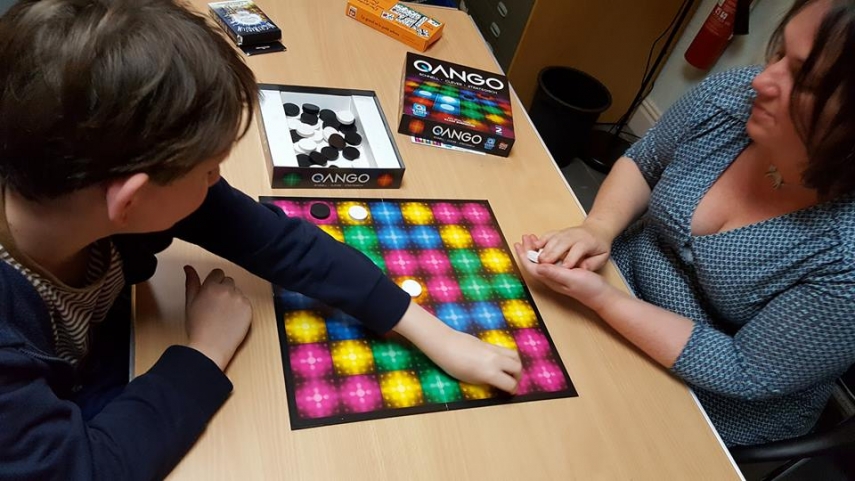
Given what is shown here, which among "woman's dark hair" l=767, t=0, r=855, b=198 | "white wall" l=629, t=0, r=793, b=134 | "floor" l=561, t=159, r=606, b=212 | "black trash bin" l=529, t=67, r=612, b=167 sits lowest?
"floor" l=561, t=159, r=606, b=212

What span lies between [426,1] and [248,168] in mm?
1198

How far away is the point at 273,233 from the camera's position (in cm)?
82

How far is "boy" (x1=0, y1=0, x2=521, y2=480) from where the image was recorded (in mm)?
495

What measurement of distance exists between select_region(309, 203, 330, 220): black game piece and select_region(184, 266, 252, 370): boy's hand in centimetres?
20

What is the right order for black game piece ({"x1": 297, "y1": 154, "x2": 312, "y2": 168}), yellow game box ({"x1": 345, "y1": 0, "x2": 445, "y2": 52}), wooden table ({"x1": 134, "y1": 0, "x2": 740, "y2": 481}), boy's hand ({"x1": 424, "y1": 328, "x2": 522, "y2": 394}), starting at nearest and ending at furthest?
wooden table ({"x1": 134, "y1": 0, "x2": 740, "y2": 481}) < boy's hand ({"x1": 424, "y1": 328, "x2": 522, "y2": 394}) < black game piece ({"x1": 297, "y1": 154, "x2": 312, "y2": 168}) < yellow game box ({"x1": 345, "y1": 0, "x2": 445, "y2": 52})

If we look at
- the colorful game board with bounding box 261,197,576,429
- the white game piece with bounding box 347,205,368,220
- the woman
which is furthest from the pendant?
the white game piece with bounding box 347,205,368,220

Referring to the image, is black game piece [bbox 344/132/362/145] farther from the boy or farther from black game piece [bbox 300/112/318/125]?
the boy

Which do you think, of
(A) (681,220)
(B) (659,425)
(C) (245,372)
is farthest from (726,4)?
(C) (245,372)

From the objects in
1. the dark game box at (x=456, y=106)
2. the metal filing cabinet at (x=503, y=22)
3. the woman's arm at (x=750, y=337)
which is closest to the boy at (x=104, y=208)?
the woman's arm at (x=750, y=337)

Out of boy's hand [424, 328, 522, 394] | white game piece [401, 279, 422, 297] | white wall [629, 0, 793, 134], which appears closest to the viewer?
boy's hand [424, 328, 522, 394]

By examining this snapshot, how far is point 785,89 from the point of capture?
0.86m

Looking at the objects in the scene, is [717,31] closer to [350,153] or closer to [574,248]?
[574,248]

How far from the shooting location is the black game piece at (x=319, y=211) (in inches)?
37.2

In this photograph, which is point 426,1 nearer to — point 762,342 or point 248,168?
point 248,168
